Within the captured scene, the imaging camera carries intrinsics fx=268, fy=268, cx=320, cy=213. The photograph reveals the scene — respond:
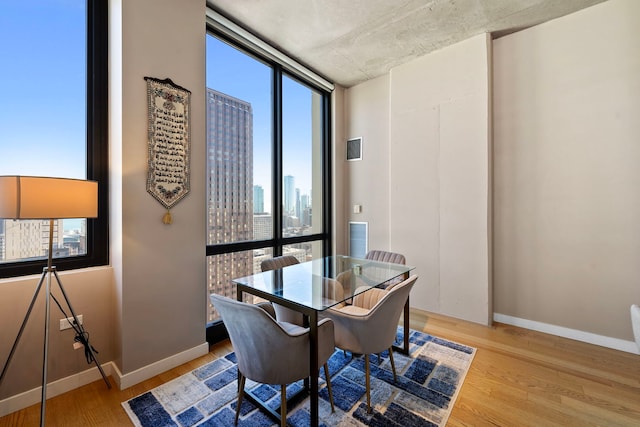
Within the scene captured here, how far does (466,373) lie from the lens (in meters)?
2.10

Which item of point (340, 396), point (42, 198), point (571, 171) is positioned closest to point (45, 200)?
point (42, 198)

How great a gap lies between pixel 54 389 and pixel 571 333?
438 centimetres

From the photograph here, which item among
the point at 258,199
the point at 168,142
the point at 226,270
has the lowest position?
the point at 226,270

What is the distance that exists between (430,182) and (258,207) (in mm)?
A: 2110

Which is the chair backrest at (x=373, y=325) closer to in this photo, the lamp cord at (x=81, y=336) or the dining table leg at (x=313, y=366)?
the dining table leg at (x=313, y=366)

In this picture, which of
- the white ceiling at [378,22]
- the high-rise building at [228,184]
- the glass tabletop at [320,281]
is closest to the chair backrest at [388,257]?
the glass tabletop at [320,281]

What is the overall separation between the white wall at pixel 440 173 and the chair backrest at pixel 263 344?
233 centimetres

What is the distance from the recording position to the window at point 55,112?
176cm

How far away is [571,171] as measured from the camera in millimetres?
2633

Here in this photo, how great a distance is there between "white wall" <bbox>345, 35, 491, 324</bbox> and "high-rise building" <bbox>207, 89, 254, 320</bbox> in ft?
6.20

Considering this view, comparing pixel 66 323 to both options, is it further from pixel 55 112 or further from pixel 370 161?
pixel 370 161

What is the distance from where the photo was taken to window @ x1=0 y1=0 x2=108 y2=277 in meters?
1.76

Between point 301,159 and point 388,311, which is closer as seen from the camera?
point 388,311

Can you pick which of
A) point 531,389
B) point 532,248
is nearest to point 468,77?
point 532,248
